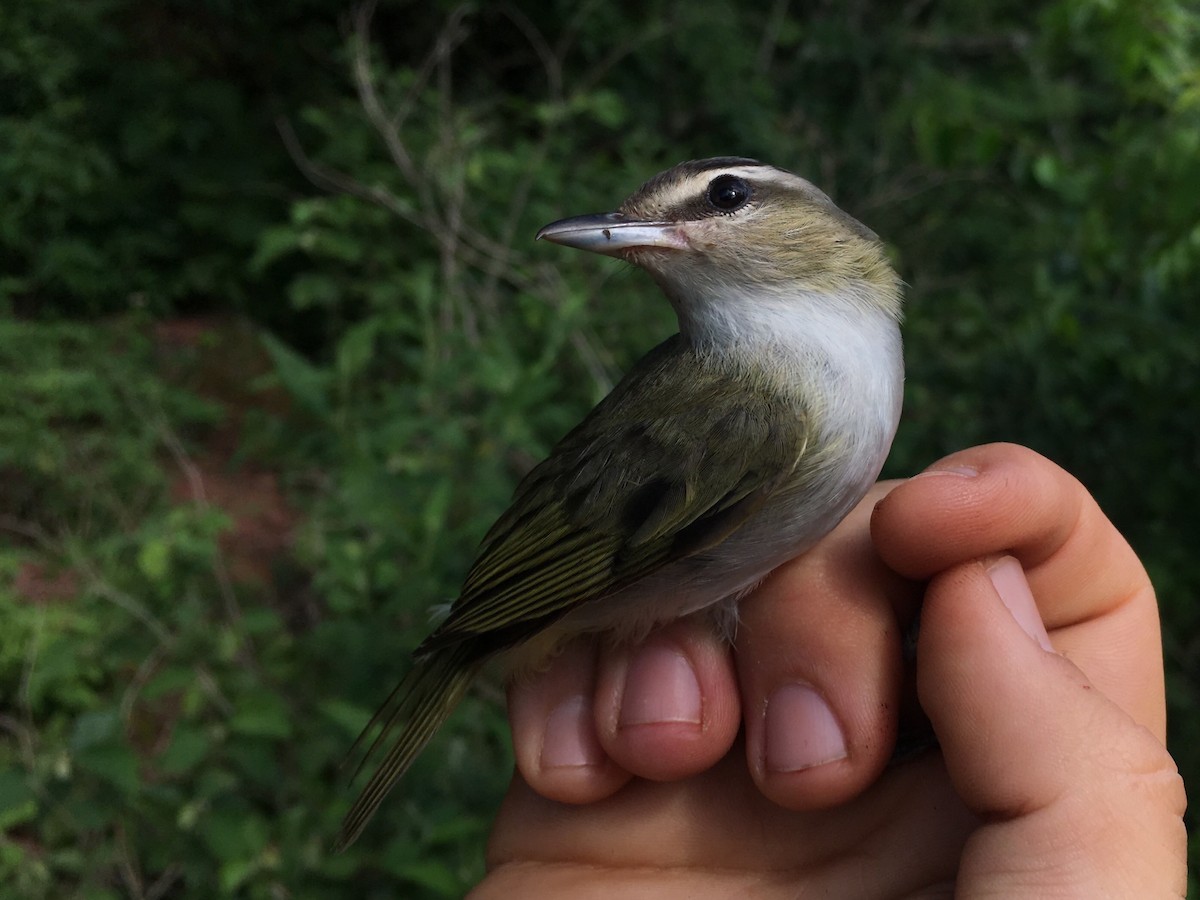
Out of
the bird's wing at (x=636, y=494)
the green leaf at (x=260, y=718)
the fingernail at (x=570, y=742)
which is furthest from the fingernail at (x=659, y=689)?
the green leaf at (x=260, y=718)

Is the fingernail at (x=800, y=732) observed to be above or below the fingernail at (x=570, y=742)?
above

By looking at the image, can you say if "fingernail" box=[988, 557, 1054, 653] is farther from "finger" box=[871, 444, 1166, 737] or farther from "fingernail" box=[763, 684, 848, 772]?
"fingernail" box=[763, 684, 848, 772]

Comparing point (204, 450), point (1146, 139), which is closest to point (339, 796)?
point (204, 450)

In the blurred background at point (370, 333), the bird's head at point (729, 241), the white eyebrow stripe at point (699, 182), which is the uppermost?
the white eyebrow stripe at point (699, 182)

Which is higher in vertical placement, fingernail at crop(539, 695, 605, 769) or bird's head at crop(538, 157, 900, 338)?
bird's head at crop(538, 157, 900, 338)

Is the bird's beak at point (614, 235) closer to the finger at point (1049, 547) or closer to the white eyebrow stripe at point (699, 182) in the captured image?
the white eyebrow stripe at point (699, 182)

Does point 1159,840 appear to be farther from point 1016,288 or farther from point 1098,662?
point 1016,288

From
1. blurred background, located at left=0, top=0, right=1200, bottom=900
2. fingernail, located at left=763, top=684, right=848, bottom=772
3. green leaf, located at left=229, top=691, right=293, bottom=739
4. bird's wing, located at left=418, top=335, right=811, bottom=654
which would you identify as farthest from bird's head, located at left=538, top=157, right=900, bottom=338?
green leaf, located at left=229, top=691, right=293, bottom=739
